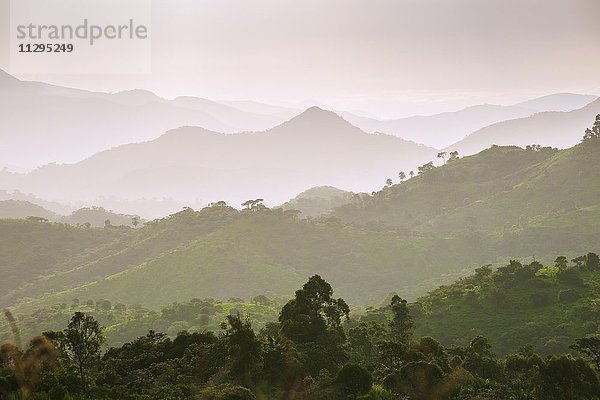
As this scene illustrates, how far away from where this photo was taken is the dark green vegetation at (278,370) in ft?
113

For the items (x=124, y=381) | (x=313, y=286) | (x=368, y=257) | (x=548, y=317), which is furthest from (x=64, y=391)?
(x=368, y=257)

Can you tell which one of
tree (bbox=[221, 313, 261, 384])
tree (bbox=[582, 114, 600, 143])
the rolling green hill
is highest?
tree (bbox=[582, 114, 600, 143])

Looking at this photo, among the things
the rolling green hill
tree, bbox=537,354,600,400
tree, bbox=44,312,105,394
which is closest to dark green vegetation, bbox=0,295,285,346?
the rolling green hill

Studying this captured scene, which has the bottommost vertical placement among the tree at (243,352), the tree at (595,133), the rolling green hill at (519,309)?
the rolling green hill at (519,309)

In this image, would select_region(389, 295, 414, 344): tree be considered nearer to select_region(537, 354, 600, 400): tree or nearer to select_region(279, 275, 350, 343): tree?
select_region(279, 275, 350, 343): tree

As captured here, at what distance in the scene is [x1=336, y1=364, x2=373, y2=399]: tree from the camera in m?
35.8

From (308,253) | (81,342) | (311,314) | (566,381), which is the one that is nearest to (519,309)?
(311,314)

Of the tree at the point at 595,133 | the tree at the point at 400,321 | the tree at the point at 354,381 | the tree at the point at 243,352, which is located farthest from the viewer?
the tree at the point at 595,133

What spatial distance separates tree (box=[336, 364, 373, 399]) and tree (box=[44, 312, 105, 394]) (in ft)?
58.3

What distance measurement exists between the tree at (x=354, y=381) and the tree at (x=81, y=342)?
1776 centimetres

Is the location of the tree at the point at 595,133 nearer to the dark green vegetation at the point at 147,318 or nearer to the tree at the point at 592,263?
the tree at the point at 592,263

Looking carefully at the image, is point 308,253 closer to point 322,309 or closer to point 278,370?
point 322,309

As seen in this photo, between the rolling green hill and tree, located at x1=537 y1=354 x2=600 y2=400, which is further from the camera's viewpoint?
the rolling green hill

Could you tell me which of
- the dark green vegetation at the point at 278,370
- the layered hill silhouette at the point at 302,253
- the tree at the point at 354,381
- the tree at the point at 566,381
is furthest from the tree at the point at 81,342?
the layered hill silhouette at the point at 302,253
